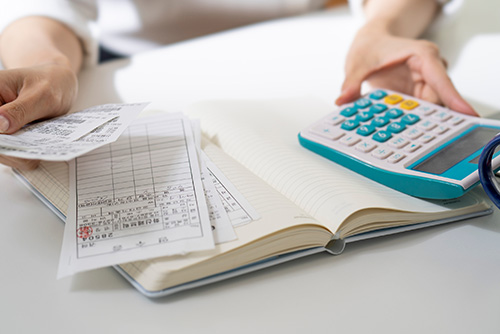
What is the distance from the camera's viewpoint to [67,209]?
1.36 ft

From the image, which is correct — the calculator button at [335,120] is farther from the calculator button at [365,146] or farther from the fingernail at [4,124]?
the fingernail at [4,124]

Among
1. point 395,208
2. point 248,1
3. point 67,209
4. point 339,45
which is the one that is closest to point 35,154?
point 67,209

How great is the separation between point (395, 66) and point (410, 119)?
169 mm

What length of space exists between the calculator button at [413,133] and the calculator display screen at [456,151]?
31mm

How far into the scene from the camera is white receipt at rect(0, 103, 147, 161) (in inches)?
14.3

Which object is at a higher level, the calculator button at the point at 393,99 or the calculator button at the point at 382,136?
the calculator button at the point at 393,99

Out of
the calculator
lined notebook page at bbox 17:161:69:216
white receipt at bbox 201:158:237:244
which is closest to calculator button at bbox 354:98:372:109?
the calculator

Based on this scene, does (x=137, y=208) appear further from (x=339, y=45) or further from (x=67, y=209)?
(x=339, y=45)

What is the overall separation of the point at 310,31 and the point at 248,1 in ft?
0.63

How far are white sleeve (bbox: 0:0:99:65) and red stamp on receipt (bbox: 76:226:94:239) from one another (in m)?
0.47

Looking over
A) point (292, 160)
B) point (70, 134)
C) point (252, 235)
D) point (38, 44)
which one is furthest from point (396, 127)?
point (38, 44)

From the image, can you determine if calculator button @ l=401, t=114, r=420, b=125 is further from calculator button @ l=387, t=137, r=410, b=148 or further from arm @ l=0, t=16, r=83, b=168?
arm @ l=0, t=16, r=83, b=168

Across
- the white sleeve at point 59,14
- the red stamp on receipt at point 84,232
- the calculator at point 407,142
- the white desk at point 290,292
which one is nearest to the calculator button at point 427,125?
the calculator at point 407,142

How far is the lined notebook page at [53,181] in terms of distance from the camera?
1.42 feet
